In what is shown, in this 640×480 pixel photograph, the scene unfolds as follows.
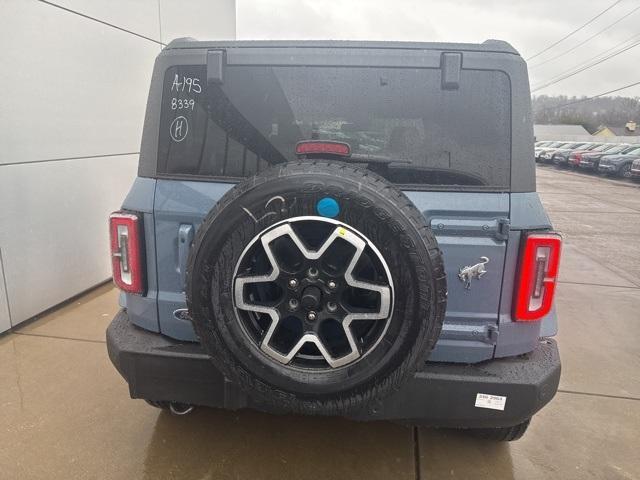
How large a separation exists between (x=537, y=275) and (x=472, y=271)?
0.30 m

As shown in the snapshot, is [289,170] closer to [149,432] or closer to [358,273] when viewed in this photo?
[358,273]

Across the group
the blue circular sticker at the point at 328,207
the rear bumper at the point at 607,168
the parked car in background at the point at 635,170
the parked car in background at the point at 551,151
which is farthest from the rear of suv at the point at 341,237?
the parked car in background at the point at 551,151

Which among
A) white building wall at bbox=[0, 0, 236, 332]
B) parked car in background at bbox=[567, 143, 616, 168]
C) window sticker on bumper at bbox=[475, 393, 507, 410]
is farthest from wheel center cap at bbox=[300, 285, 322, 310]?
parked car in background at bbox=[567, 143, 616, 168]

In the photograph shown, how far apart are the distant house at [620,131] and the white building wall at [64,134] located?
229 ft

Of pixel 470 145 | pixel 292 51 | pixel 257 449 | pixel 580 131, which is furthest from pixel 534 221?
pixel 580 131

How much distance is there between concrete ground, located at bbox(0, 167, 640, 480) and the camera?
262 cm

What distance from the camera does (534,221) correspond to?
2152 millimetres

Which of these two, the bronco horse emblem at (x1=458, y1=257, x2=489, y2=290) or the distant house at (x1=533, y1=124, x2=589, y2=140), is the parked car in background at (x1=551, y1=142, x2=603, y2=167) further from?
the distant house at (x1=533, y1=124, x2=589, y2=140)

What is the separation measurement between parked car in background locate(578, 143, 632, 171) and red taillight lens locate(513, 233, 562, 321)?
88.4 ft

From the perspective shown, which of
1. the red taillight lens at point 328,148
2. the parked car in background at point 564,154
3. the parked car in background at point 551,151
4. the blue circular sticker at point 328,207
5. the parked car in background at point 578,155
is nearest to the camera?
the blue circular sticker at point 328,207

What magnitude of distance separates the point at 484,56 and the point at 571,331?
11.3 ft

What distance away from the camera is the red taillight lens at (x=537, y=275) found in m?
2.14

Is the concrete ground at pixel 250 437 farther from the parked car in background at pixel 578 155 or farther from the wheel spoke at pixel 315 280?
the parked car in background at pixel 578 155

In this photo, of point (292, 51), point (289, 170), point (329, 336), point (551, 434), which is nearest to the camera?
point (289, 170)
